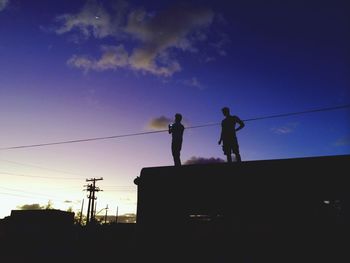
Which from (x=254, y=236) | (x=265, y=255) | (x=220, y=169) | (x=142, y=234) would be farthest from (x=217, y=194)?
(x=142, y=234)

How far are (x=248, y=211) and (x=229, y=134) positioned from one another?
2.72 m

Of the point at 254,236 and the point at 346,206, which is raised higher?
the point at 346,206

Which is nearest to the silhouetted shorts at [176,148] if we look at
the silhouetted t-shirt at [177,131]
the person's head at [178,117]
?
the silhouetted t-shirt at [177,131]

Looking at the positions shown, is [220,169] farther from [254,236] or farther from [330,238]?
[330,238]

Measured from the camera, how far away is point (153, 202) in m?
8.33

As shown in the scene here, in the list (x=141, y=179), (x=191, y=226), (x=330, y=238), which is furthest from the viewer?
(x=141, y=179)

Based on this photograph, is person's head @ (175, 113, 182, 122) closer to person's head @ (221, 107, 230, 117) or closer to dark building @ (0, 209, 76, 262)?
person's head @ (221, 107, 230, 117)

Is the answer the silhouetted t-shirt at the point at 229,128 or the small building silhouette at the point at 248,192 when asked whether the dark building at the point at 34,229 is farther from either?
the silhouetted t-shirt at the point at 229,128

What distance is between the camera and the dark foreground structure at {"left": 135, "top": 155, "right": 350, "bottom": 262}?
22.5ft

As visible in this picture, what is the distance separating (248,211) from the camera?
752 centimetres

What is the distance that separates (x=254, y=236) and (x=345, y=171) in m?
2.78

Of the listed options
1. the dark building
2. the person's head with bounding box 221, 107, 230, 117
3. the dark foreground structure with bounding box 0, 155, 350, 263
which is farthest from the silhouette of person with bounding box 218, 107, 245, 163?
the dark building

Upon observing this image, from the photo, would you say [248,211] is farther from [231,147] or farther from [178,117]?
[178,117]

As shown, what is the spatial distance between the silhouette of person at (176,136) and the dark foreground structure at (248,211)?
1.40 m
